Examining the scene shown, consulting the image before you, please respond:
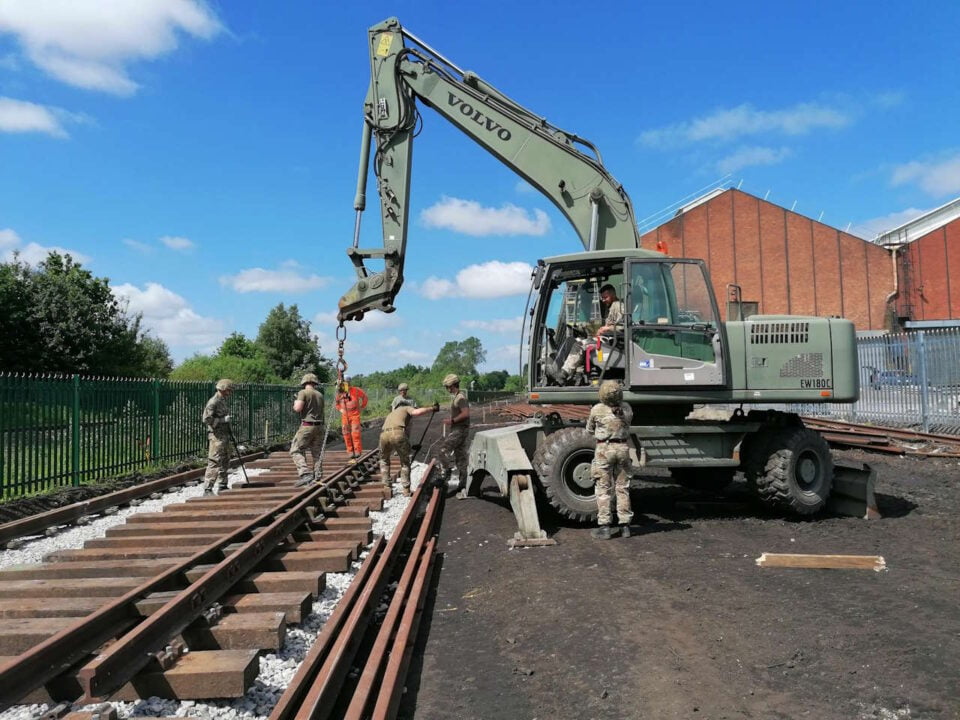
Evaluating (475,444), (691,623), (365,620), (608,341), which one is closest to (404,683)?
(365,620)

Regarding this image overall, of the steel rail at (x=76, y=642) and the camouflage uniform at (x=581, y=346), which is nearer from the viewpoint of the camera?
the steel rail at (x=76, y=642)

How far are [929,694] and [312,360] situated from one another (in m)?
57.2

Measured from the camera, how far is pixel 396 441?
10297 mm

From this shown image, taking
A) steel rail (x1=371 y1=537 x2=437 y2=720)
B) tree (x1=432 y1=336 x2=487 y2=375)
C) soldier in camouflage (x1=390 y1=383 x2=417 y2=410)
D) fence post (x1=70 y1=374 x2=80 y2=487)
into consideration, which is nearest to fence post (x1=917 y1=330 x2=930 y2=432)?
soldier in camouflage (x1=390 y1=383 x2=417 y2=410)

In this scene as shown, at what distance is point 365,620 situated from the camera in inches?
177

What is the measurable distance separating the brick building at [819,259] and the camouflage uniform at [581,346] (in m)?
33.8

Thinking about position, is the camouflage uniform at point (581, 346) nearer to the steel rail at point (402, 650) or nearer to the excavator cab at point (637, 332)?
the excavator cab at point (637, 332)

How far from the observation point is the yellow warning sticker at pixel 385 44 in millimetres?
10180

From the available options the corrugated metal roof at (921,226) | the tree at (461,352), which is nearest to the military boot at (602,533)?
the corrugated metal roof at (921,226)

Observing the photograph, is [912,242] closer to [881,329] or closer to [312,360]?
[881,329]

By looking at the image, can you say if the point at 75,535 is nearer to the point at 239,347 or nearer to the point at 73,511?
the point at 73,511

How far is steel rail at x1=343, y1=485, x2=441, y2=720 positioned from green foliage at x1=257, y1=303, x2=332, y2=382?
170 feet

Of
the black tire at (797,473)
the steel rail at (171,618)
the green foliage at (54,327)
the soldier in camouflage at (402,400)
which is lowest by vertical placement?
the steel rail at (171,618)

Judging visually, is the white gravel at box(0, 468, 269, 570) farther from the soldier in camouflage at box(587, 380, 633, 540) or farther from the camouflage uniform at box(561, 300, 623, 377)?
the camouflage uniform at box(561, 300, 623, 377)
